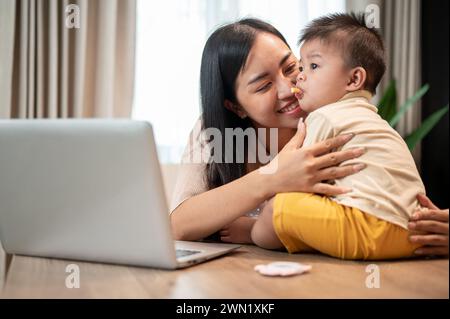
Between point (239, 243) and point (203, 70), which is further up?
point (203, 70)

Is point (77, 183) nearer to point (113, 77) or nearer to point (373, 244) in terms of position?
point (373, 244)

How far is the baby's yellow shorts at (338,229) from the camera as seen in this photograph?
3.54 ft

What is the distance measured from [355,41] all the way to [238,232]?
0.51m

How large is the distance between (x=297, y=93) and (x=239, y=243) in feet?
1.27

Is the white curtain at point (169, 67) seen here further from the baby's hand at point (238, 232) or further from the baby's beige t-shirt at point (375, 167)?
the baby's beige t-shirt at point (375, 167)

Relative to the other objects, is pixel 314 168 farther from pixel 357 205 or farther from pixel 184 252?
pixel 184 252

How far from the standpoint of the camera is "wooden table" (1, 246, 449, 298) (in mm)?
844

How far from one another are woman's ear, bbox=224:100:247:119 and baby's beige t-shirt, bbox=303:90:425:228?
21.9 inches

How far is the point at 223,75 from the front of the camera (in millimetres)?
1701

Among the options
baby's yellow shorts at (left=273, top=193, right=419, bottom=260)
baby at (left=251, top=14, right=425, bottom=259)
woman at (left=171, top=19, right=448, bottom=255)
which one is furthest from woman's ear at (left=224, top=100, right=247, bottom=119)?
baby's yellow shorts at (left=273, top=193, right=419, bottom=260)

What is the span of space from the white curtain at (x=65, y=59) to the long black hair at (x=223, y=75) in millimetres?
1365
